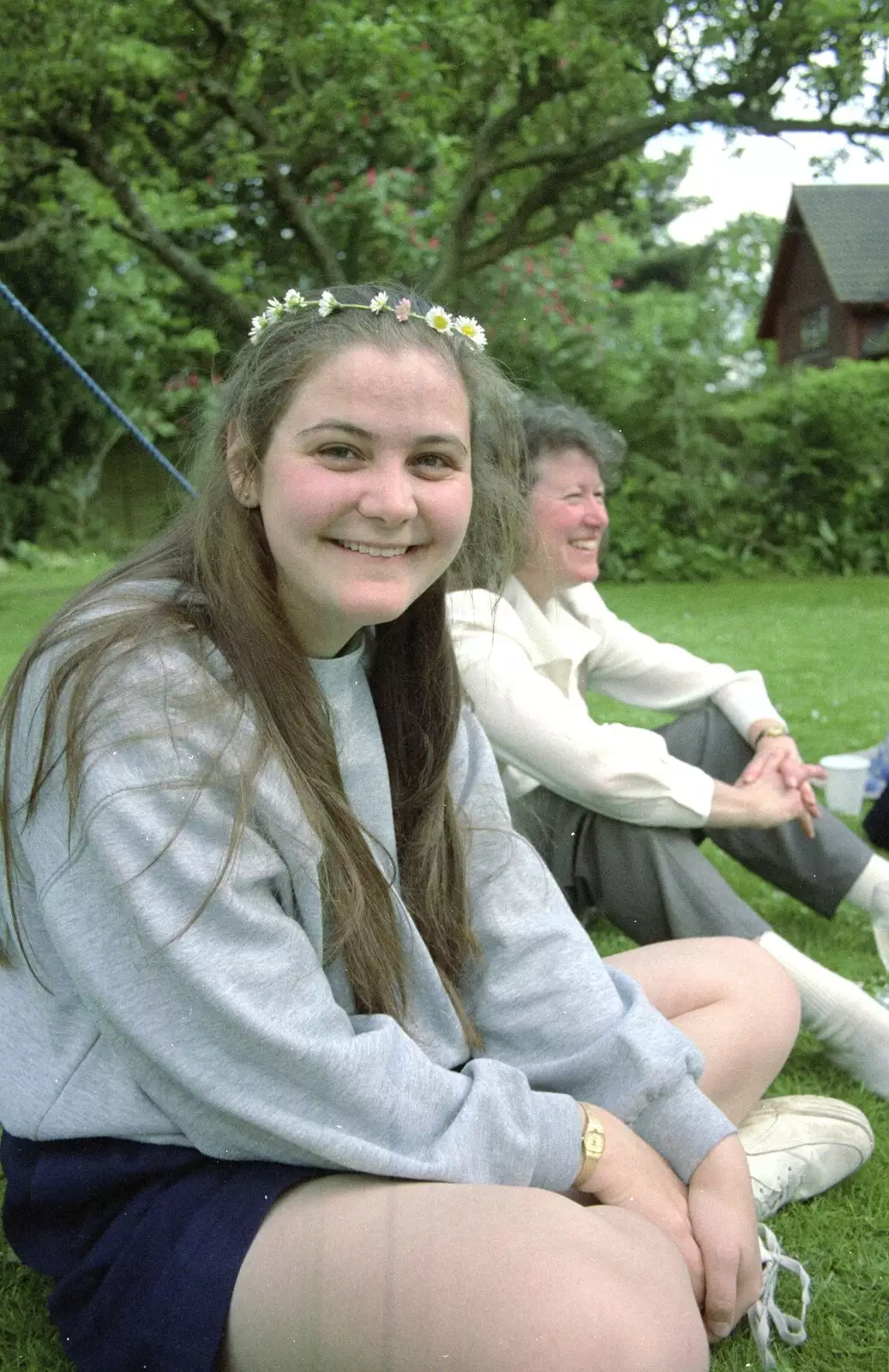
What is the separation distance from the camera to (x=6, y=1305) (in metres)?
1.65

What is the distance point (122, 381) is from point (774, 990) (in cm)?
789

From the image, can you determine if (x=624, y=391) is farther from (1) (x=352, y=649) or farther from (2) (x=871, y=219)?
(1) (x=352, y=649)

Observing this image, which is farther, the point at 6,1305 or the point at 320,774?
the point at 6,1305

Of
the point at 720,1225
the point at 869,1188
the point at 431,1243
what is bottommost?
the point at 869,1188

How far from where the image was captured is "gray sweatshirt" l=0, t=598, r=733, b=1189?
3.96 feet

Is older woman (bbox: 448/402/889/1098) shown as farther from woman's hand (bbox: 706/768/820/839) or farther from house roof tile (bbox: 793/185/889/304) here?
house roof tile (bbox: 793/185/889/304)

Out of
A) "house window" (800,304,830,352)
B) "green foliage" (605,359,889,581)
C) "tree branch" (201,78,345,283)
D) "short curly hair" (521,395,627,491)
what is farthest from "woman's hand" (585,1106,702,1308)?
"house window" (800,304,830,352)

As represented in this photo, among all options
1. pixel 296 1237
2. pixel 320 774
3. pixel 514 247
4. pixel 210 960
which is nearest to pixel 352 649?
pixel 320 774

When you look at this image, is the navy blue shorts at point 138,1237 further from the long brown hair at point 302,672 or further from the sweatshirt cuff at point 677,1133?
the sweatshirt cuff at point 677,1133

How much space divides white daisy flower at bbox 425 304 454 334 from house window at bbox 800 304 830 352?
430 inches

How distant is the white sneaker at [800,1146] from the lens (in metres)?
1.83

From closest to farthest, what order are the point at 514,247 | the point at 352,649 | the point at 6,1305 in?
the point at 352,649 → the point at 6,1305 → the point at 514,247

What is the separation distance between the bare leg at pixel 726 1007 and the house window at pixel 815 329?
10.6m

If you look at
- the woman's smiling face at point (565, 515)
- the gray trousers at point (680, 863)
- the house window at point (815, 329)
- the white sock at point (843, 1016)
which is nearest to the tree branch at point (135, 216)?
the house window at point (815, 329)
